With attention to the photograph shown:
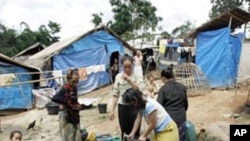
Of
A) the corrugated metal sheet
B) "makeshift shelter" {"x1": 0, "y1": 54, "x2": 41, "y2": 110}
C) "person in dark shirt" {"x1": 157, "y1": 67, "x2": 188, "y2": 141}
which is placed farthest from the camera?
"makeshift shelter" {"x1": 0, "y1": 54, "x2": 41, "y2": 110}

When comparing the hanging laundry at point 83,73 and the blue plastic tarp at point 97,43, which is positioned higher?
the blue plastic tarp at point 97,43

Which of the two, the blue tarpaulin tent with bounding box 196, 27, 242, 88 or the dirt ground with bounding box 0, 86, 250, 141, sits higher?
the blue tarpaulin tent with bounding box 196, 27, 242, 88

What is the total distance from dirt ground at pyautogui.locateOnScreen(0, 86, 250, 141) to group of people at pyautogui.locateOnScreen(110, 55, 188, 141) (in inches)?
117

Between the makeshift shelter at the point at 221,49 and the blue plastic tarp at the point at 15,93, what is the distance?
7031 mm

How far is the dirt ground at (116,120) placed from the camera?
355 inches

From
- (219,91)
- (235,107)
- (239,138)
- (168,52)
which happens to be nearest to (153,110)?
(239,138)

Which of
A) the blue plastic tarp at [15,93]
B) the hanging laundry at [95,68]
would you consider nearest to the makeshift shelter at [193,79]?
the hanging laundry at [95,68]

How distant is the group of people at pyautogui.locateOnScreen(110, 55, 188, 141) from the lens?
3801 millimetres

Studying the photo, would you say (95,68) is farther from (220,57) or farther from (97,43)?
(220,57)

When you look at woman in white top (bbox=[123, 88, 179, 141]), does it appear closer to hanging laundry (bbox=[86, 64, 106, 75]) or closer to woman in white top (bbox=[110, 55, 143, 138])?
woman in white top (bbox=[110, 55, 143, 138])

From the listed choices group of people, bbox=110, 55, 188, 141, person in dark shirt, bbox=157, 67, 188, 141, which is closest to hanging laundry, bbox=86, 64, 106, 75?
group of people, bbox=110, 55, 188, 141

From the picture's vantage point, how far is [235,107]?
34.3 feet

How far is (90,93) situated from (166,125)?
13.5m

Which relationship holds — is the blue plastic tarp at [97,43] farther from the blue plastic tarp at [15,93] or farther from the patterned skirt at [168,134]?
the patterned skirt at [168,134]
